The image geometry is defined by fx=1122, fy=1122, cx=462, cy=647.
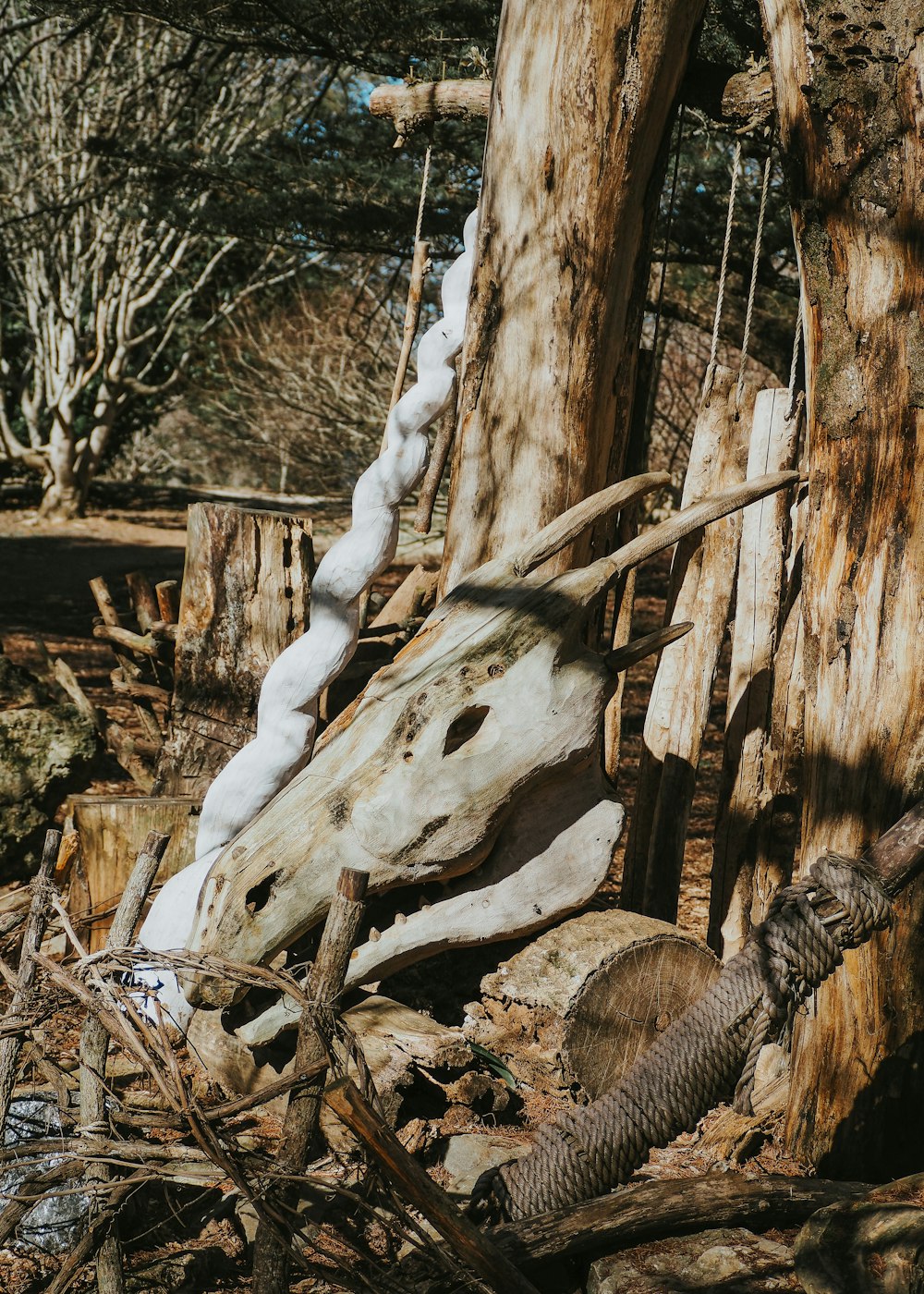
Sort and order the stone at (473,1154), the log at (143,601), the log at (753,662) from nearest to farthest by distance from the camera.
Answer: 1. the stone at (473,1154)
2. the log at (753,662)
3. the log at (143,601)

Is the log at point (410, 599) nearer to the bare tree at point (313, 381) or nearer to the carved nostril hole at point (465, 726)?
the carved nostril hole at point (465, 726)

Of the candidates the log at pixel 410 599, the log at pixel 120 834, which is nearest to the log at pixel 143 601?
the log at pixel 410 599

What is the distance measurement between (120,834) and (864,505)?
2613mm

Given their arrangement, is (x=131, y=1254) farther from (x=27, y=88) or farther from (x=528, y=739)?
(x=27, y=88)

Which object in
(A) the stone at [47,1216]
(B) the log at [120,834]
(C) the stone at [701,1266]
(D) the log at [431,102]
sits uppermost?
(D) the log at [431,102]

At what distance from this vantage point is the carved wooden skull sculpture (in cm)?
299

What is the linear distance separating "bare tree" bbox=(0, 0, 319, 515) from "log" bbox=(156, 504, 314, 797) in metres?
7.61

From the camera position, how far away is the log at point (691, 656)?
358 cm

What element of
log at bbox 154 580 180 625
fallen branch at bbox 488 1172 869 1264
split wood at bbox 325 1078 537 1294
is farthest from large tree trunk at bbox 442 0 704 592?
split wood at bbox 325 1078 537 1294

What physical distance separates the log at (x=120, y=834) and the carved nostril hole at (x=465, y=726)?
4.04 ft

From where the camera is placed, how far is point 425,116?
3.93m

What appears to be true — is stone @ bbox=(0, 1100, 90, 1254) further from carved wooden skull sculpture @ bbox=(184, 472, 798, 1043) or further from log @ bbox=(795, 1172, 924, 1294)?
log @ bbox=(795, 1172, 924, 1294)

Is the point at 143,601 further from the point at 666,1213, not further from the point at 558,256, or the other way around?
the point at 666,1213

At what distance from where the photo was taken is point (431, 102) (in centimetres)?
389
